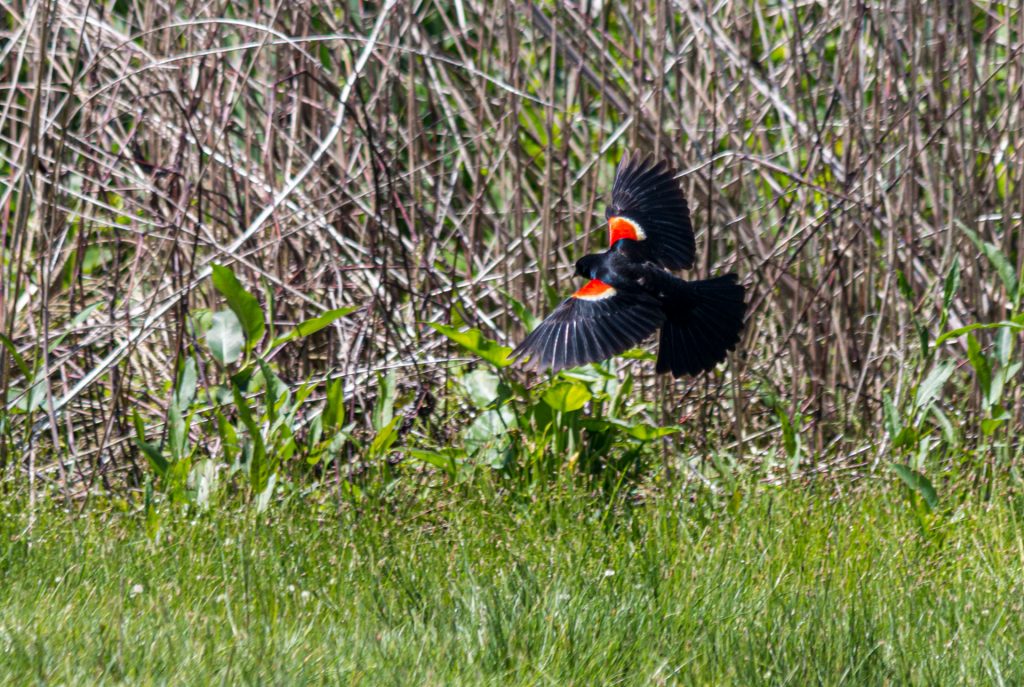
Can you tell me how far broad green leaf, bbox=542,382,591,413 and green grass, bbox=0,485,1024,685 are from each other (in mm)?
270

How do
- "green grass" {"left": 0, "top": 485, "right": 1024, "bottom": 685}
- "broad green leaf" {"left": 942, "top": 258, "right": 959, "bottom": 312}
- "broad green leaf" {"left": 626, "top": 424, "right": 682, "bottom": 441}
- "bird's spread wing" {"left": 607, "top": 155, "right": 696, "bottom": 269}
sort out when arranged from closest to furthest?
"green grass" {"left": 0, "top": 485, "right": 1024, "bottom": 685} → "broad green leaf" {"left": 942, "top": 258, "right": 959, "bottom": 312} → "broad green leaf" {"left": 626, "top": 424, "right": 682, "bottom": 441} → "bird's spread wing" {"left": 607, "top": 155, "right": 696, "bottom": 269}

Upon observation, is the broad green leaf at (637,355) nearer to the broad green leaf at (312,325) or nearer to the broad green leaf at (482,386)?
the broad green leaf at (482,386)

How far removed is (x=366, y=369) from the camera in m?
3.94

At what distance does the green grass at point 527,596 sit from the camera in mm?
2352

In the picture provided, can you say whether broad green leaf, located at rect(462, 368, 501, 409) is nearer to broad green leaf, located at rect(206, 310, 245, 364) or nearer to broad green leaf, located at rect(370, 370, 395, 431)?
broad green leaf, located at rect(370, 370, 395, 431)

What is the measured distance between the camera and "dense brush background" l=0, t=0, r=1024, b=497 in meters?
3.79

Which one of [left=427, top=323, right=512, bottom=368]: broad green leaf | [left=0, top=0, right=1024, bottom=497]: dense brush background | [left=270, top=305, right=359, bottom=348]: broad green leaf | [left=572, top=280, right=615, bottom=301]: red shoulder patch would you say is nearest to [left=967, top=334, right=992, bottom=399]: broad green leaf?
[left=0, top=0, right=1024, bottom=497]: dense brush background

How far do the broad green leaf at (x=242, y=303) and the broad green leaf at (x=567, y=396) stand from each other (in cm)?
89

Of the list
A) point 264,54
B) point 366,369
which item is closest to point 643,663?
point 366,369

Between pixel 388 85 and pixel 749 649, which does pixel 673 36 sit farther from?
pixel 749 649

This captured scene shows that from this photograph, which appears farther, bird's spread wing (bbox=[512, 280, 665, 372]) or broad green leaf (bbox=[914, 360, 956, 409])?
broad green leaf (bbox=[914, 360, 956, 409])

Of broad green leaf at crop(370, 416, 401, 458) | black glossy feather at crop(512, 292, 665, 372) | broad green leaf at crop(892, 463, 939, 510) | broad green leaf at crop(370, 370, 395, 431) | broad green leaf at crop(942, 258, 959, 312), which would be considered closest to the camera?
black glossy feather at crop(512, 292, 665, 372)

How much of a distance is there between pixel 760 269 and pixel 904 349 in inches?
20.5

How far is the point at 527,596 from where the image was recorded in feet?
8.66
